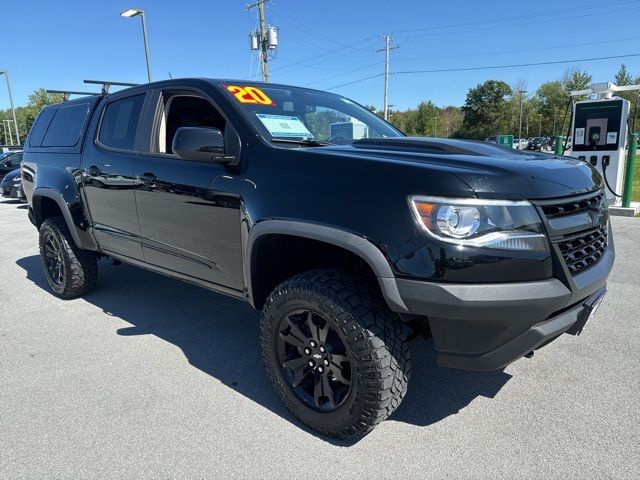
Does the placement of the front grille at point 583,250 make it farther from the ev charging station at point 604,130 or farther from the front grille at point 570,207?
the ev charging station at point 604,130

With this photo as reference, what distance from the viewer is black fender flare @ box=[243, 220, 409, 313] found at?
203 centimetres

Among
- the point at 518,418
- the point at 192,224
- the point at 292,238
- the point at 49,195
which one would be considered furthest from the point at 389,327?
the point at 49,195

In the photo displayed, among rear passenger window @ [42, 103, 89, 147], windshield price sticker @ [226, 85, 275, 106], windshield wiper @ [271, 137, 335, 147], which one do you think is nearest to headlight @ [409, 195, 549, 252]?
windshield wiper @ [271, 137, 335, 147]

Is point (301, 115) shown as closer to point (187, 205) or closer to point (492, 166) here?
point (187, 205)

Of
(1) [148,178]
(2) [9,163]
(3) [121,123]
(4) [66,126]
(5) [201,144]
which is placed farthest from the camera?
(2) [9,163]

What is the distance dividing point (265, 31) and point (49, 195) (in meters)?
23.0

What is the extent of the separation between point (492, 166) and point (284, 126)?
1326 mm

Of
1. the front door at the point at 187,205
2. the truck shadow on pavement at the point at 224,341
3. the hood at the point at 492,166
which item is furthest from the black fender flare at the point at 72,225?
the hood at the point at 492,166

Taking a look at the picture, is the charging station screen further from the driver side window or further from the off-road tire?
the off-road tire

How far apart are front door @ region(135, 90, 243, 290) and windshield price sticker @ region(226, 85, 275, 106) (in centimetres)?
19

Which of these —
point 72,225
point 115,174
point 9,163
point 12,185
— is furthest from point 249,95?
point 9,163

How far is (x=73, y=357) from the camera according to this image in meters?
3.43

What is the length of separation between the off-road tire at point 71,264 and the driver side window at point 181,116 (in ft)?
5.99

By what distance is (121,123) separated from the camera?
12.7 feet
